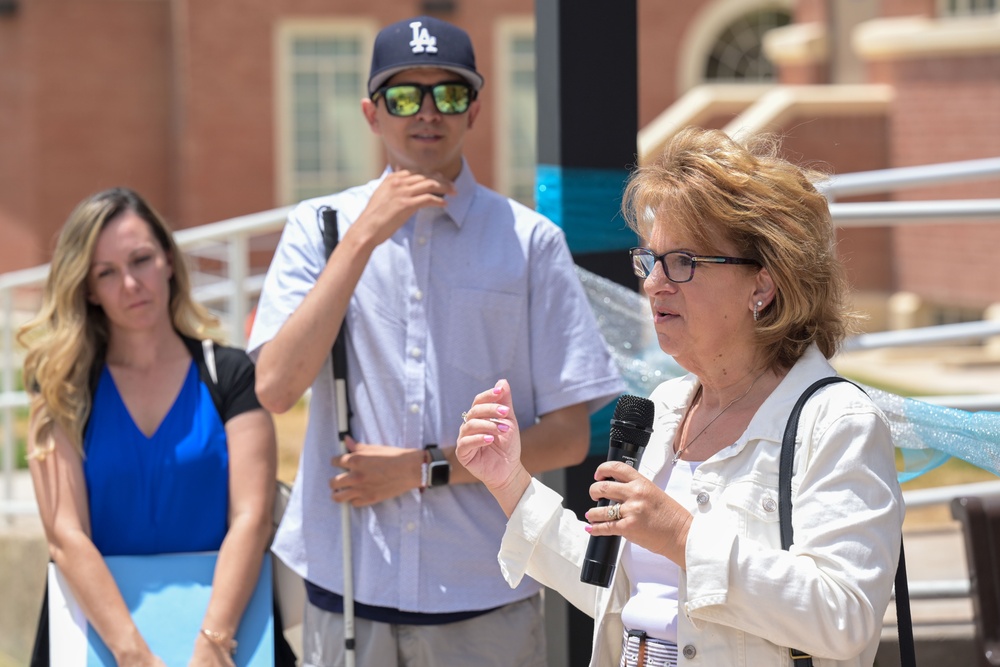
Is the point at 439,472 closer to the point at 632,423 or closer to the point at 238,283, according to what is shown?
the point at 632,423

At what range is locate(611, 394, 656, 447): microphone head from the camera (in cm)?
Answer: 219

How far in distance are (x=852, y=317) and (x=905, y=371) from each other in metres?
9.99

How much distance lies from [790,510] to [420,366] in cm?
113

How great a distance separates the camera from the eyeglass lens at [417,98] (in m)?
2.99

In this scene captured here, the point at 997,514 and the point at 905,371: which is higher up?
the point at 997,514

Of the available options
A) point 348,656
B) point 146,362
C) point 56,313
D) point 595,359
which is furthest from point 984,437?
point 56,313

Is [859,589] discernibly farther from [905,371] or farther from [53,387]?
[905,371]

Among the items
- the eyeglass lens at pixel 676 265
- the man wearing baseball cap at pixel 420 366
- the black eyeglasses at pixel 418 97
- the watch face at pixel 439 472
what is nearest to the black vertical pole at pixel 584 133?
the man wearing baseball cap at pixel 420 366

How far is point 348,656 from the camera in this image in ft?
9.52

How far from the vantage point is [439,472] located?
292 centimetres

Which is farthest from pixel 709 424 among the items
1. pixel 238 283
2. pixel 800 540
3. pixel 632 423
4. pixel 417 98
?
pixel 238 283

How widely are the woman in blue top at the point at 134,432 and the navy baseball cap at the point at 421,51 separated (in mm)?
924

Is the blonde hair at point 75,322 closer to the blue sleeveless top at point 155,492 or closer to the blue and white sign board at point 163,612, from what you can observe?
the blue sleeveless top at point 155,492

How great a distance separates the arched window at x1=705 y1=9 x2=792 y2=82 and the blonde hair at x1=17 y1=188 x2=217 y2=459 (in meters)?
16.9
